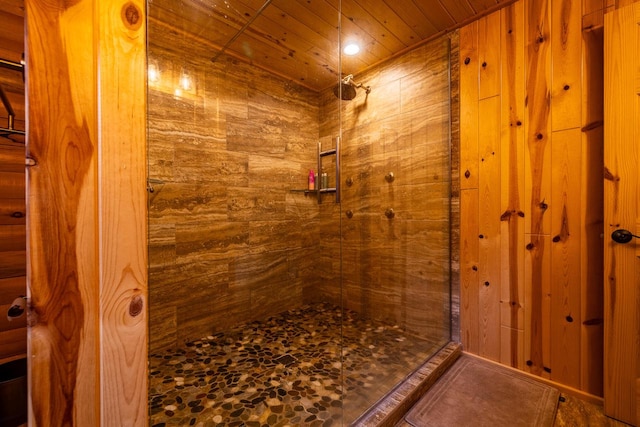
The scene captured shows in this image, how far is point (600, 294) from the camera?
4.25ft

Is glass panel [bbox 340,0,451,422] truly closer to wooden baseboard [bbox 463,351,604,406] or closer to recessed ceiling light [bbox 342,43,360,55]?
recessed ceiling light [bbox 342,43,360,55]

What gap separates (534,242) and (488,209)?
29 centimetres

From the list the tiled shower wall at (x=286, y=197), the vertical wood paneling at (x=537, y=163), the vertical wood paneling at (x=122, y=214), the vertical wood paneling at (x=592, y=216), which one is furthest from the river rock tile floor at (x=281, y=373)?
the vertical wood paneling at (x=122, y=214)

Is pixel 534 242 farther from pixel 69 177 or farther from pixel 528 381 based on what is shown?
pixel 69 177

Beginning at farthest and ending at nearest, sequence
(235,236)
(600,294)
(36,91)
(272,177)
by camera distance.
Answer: (272,177) < (235,236) < (600,294) < (36,91)

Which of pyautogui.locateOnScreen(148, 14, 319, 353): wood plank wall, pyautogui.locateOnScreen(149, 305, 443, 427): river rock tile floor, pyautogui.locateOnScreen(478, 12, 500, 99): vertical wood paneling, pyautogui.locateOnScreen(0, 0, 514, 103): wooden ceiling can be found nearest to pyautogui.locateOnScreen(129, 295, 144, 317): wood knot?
pyautogui.locateOnScreen(149, 305, 443, 427): river rock tile floor

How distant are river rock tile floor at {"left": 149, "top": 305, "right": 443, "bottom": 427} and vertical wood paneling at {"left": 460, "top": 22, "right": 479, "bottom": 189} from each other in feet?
3.81

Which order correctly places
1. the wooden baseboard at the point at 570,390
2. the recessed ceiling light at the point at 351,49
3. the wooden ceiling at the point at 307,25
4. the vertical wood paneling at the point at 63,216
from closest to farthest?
the vertical wood paneling at the point at 63,216
the wooden baseboard at the point at 570,390
the wooden ceiling at the point at 307,25
the recessed ceiling light at the point at 351,49

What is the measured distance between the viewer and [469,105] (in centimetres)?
170

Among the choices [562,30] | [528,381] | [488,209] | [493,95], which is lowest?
[528,381]

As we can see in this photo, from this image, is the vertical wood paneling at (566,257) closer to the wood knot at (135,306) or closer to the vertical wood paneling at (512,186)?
the vertical wood paneling at (512,186)

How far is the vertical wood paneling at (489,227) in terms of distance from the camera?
1595mm

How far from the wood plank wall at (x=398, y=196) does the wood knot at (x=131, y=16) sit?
1.77m

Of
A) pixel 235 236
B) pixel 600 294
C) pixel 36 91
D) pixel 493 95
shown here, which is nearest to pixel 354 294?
pixel 235 236
